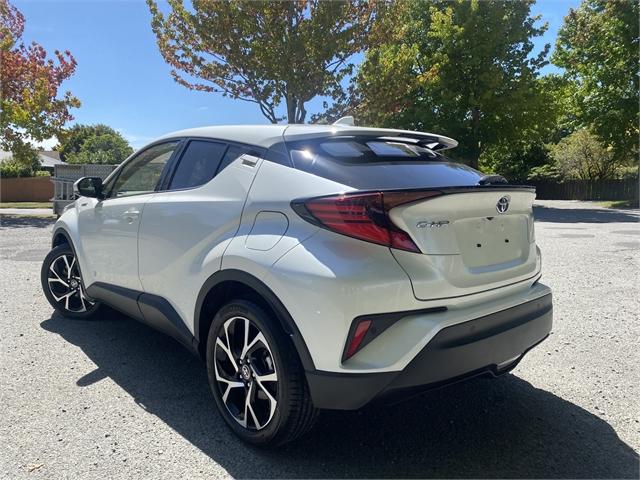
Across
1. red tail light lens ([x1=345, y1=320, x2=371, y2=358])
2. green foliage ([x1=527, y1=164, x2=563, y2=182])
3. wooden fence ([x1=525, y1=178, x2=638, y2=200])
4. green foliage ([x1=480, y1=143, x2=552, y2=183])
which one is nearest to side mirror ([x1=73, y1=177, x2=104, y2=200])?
red tail light lens ([x1=345, y1=320, x2=371, y2=358])

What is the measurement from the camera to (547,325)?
2.89 m

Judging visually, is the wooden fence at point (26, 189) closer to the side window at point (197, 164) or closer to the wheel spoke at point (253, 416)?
the side window at point (197, 164)

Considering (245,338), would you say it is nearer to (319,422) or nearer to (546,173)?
(319,422)

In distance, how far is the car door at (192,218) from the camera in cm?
285

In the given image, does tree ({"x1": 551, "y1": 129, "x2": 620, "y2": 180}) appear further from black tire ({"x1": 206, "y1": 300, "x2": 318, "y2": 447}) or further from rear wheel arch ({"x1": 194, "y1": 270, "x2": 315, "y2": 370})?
black tire ({"x1": 206, "y1": 300, "x2": 318, "y2": 447})

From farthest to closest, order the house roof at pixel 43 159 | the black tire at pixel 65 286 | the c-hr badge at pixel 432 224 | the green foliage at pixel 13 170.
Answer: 1. the house roof at pixel 43 159
2. the green foliage at pixel 13 170
3. the black tire at pixel 65 286
4. the c-hr badge at pixel 432 224

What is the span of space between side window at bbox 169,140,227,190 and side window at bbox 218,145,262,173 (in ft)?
0.18

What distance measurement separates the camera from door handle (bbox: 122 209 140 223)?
3646mm

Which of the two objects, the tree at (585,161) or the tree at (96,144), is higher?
the tree at (96,144)

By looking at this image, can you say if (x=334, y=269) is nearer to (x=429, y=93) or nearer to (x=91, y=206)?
(x=91, y=206)

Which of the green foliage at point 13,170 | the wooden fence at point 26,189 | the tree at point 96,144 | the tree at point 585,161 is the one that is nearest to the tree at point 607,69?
the tree at point 585,161

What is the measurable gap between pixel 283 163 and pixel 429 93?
2362 centimetres

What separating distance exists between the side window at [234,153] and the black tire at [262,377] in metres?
0.89

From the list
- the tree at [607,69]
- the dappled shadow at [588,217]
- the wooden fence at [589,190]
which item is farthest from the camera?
the wooden fence at [589,190]
